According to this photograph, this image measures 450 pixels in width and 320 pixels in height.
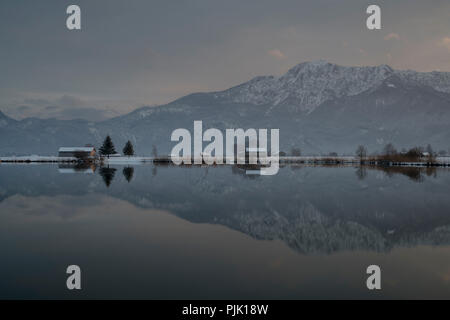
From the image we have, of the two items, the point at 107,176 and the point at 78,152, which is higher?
the point at 78,152

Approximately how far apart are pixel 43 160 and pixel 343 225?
453ft

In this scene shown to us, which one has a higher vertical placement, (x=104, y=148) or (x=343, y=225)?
(x=104, y=148)

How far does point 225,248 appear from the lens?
15.5 m

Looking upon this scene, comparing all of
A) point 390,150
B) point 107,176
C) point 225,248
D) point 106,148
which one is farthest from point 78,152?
point 225,248

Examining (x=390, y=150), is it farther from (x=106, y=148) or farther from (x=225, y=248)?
(x=225, y=248)

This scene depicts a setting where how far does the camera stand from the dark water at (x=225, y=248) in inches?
423

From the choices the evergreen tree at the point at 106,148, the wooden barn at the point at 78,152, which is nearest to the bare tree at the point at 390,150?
the evergreen tree at the point at 106,148

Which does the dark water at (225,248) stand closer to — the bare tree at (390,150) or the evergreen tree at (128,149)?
the evergreen tree at (128,149)

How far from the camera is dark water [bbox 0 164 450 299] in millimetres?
10750

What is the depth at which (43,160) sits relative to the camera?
136750 millimetres

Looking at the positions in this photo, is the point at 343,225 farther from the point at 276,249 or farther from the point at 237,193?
the point at 237,193

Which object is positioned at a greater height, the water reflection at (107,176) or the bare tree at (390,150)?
the bare tree at (390,150)

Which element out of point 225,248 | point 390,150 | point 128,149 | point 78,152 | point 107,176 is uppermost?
point 390,150
